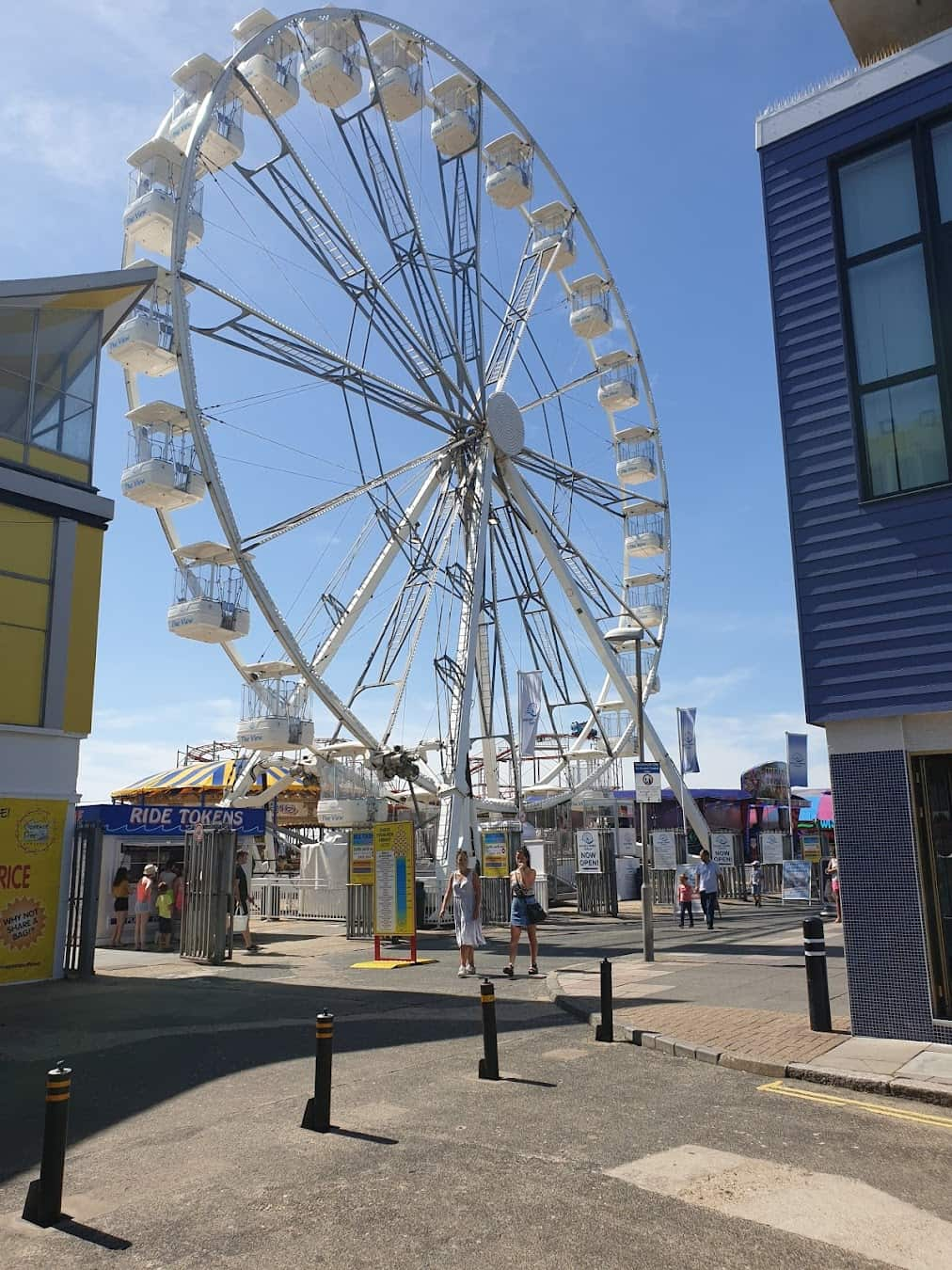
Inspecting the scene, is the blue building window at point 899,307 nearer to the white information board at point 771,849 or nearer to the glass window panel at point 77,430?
the glass window panel at point 77,430

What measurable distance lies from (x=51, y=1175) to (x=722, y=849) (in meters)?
29.4

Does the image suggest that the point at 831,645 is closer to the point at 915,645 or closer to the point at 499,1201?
the point at 915,645

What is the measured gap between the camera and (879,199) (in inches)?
400

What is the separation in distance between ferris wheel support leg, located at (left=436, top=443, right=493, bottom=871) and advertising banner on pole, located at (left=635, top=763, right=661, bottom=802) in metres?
8.32

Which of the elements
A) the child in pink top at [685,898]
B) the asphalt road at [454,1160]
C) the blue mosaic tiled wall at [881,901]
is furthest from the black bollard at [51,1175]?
the child in pink top at [685,898]

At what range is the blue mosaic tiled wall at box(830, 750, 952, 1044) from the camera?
880 centimetres

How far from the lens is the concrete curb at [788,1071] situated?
734 cm

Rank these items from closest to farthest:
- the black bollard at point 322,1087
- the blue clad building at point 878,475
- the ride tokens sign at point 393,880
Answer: the black bollard at point 322,1087 < the blue clad building at point 878,475 < the ride tokens sign at point 393,880

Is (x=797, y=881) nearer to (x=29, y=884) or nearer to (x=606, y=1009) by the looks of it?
(x=606, y=1009)

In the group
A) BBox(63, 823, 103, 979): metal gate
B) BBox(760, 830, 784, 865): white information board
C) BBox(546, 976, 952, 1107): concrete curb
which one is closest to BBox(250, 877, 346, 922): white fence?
BBox(63, 823, 103, 979): metal gate

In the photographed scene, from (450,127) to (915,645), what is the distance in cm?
2441

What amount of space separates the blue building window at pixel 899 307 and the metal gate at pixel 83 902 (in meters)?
11.7

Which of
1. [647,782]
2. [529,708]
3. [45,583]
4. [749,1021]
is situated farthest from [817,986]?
[529,708]

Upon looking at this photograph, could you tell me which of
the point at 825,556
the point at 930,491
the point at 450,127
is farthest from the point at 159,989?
the point at 450,127
